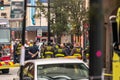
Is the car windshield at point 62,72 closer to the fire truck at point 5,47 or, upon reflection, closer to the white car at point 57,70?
the white car at point 57,70

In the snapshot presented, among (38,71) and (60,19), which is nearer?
(38,71)

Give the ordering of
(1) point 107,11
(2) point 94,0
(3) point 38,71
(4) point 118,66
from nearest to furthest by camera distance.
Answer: (1) point 107,11 → (2) point 94,0 → (4) point 118,66 → (3) point 38,71

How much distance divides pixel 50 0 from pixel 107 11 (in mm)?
34787

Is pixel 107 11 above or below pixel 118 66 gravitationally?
above

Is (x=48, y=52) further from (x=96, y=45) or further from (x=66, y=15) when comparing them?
(x=96, y=45)

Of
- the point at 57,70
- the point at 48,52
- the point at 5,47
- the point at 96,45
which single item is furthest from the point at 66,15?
the point at 96,45

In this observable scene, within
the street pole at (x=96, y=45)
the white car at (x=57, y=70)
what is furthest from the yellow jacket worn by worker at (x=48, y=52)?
the street pole at (x=96, y=45)

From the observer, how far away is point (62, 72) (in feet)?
32.0

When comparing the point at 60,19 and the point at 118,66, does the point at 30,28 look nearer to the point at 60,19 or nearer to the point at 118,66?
the point at 60,19

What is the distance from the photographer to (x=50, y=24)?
1452 inches

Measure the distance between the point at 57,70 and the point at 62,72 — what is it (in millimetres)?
134

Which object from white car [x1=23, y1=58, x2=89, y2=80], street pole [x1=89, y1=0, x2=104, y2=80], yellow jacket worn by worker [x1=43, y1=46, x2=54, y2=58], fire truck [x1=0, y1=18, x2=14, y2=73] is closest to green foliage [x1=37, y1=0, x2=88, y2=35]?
yellow jacket worn by worker [x1=43, y1=46, x2=54, y2=58]

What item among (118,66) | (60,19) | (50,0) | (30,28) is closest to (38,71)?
(118,66)

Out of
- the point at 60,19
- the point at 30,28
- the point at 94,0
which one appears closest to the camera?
the point at 94,0
